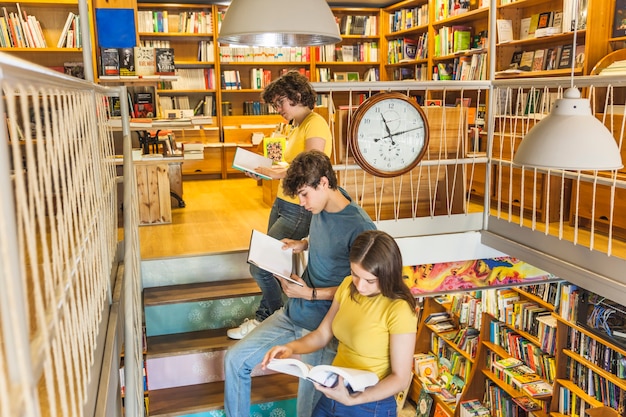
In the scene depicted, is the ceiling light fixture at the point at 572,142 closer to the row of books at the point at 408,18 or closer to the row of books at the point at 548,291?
the row of books at the point at 548,291

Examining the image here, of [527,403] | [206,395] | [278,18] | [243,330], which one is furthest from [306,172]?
[527,403]

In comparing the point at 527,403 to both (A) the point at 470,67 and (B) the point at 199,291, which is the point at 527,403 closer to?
(B) the point at 199,291

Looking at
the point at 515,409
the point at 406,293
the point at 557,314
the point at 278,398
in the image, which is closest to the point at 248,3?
the point at 406,293

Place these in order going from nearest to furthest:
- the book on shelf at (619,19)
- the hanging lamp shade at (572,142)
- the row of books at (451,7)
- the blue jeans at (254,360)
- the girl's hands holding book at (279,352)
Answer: the hanging lamp shade at (572,142) < the girl's hands holding book at (279,352) < the blue jeans at (254,360) < the book on shelf at (619,19) < the row of books at (451,7)

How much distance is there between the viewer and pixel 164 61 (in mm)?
4559

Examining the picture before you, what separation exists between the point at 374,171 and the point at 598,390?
2.32m

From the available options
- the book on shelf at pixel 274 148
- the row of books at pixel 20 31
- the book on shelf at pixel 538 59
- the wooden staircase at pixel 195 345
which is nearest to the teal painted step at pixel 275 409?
the wooden staircase at pixel 195 345

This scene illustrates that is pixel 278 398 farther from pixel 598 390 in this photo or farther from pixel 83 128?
pixel 598 390

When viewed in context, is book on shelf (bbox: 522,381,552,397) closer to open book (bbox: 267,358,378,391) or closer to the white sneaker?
the white sneaker

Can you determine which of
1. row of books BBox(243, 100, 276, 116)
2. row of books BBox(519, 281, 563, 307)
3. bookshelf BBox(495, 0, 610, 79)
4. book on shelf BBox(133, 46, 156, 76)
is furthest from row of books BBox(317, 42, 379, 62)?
row of books BBox(519, 281, 563, 307)

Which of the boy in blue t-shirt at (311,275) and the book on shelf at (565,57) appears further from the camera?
the book on shelf at (565,57)

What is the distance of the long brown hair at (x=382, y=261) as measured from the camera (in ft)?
6.61

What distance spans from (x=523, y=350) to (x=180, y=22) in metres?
5.40

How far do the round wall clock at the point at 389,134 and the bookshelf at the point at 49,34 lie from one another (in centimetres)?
317
